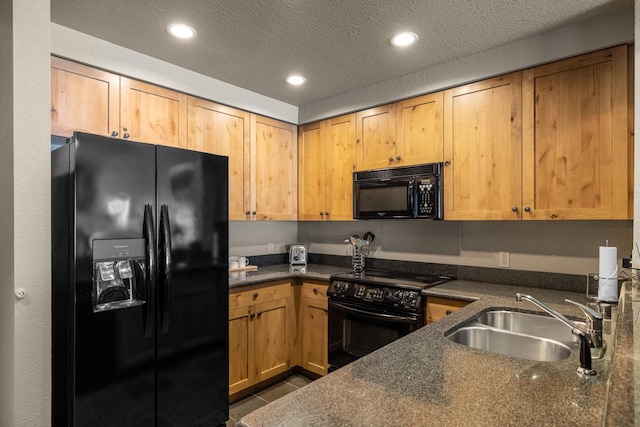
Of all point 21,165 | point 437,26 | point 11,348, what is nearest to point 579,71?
point 437,26

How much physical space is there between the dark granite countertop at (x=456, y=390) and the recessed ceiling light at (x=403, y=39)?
1750mm

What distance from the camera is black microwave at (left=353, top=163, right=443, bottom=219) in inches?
105

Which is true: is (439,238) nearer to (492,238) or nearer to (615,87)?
(492,238)

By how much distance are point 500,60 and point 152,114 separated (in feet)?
7.79

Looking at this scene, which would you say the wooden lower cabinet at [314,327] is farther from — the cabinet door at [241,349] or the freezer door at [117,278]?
the freezer door at [117,278]

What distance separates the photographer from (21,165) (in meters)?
1.58

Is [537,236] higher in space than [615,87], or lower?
lower

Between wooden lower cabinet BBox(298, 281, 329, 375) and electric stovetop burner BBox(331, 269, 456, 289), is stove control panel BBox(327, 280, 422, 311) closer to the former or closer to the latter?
electric stovetop burner BBox(331, 269, 456, 289)

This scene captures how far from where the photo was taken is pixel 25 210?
1.60m

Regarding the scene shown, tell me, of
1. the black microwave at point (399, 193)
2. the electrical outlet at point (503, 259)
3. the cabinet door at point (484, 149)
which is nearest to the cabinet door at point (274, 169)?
the black microwave at point (399, 193)

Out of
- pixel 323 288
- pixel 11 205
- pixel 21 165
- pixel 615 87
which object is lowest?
pixel 323 288

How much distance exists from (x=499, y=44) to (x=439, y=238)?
4.78 ft

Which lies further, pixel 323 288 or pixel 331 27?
pixel 323 288

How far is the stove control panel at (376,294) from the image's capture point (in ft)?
8.04
